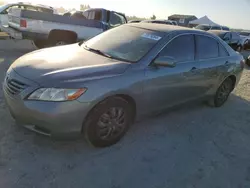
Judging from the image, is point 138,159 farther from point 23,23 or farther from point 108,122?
point 23,23

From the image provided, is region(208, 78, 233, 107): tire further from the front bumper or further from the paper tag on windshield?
the front bumper

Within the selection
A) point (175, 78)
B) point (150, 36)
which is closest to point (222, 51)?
point (175, 78)

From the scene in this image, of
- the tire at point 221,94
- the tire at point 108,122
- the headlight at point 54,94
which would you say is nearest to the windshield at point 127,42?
the tire at point 108,122

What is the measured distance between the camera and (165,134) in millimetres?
4035

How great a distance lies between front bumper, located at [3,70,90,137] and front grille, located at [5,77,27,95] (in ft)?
0.19

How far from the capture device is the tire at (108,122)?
10.3 ft

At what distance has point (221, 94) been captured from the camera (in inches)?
212

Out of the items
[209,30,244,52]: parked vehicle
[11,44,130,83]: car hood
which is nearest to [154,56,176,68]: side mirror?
[11,44,130,83]: car hood

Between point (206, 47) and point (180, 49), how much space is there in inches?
32.2

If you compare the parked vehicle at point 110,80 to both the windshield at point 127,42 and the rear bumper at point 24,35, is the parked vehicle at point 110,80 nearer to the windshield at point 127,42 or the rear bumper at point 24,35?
the windshield at point 127,42

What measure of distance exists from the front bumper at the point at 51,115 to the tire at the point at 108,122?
0.47 feet

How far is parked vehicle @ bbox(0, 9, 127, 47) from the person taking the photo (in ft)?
25.9

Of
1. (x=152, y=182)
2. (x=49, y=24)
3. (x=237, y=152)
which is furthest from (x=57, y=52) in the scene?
(x=49, y=24)

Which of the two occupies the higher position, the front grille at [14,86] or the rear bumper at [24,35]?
the front grille at [14,86]
